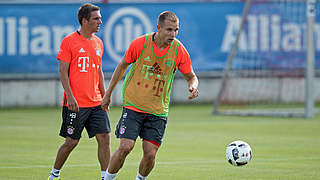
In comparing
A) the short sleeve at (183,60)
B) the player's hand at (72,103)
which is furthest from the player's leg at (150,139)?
the player's hand at (72,103)

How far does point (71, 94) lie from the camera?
29.7 feet

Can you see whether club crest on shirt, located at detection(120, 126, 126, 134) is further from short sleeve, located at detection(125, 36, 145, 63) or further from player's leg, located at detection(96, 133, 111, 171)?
player's leg, located at detection(96, 133, 111, 171)

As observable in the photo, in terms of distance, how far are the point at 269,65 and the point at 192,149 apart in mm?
9771

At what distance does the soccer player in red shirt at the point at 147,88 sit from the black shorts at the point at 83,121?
2.37 feet

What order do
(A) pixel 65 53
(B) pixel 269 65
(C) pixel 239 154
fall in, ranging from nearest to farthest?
1. (A) pixel 65 53
2. (C) pixel 239 154
3. (B) pixel 269 65

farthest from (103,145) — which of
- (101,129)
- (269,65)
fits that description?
(269,65)

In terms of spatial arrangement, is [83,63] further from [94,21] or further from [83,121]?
[83,121]

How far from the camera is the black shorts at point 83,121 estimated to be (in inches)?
361

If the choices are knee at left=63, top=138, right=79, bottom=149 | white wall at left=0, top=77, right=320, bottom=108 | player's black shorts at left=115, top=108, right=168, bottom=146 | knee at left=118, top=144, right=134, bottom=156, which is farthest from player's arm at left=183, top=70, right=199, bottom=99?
white wall at left=0, top=77, right=320, bottom=108

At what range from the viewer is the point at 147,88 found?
333 inches

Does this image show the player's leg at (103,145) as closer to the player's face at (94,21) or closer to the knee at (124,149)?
the knee at (124,149)

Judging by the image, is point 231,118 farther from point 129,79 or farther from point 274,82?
point 129,79

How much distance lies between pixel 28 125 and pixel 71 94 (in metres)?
8.77

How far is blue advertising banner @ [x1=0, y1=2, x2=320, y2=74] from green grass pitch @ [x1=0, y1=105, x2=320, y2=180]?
2449 mm
